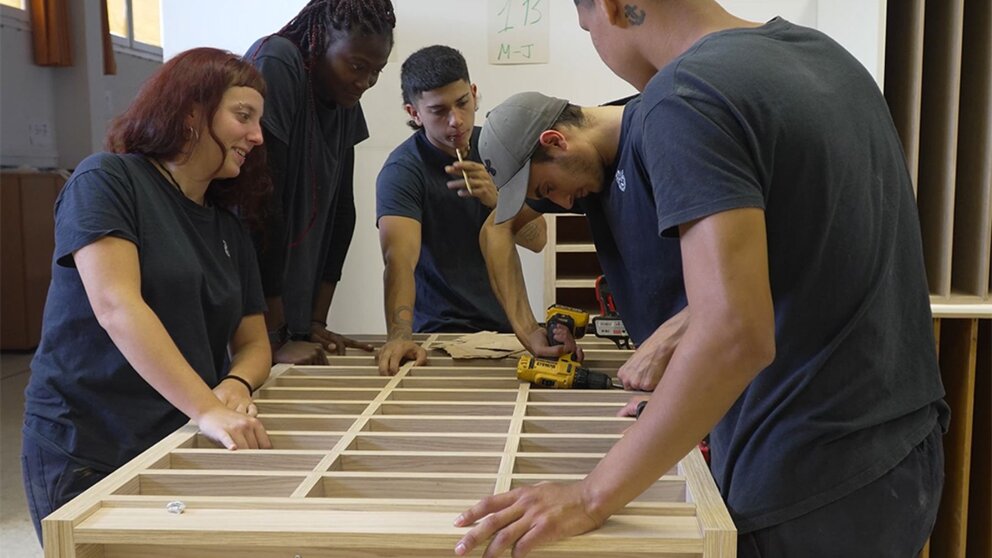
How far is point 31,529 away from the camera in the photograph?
3445 mm

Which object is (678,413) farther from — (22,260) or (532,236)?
(22,260)

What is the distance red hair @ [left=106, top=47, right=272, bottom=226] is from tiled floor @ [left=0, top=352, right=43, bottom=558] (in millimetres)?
2116

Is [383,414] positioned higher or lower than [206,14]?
lower

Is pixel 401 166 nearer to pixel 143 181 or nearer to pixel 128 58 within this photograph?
pixel 143 181

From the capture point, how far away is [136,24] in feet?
31.3

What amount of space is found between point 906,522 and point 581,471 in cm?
48

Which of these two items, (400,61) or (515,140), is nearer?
(515,140)

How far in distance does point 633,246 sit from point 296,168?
104 centimetres

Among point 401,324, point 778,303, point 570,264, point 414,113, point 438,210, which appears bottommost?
point 570,264

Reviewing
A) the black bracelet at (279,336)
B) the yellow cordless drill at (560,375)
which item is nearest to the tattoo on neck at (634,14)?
the yellow cordless drill at (560,375)

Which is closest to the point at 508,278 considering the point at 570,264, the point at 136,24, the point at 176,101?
the point at 176,101

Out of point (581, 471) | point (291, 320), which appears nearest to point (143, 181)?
point (291, 320)

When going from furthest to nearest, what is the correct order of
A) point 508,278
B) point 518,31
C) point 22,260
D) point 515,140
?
point 22,260, point 518,31, point 508,278, point 515,140

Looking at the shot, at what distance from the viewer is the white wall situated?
3439 millimetres
